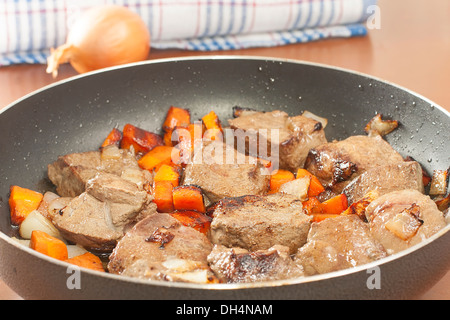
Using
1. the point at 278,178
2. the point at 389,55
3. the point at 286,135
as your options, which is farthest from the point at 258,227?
the point at 389,55

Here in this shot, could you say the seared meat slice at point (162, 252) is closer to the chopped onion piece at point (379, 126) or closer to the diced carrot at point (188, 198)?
the diced carrot at point (188, 198)

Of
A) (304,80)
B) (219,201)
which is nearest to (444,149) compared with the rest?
(304,80)

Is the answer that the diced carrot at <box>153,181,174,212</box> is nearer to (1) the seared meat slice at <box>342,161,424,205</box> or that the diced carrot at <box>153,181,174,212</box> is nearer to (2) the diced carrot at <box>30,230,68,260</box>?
(2) the diced carrot at <box>30,230,68,260</box>

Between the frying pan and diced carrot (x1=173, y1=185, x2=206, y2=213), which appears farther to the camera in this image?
diced carrot (x1=173, y1=185, x2=206, y2=213)

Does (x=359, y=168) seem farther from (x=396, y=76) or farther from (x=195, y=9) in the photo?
(x=195, y=9)

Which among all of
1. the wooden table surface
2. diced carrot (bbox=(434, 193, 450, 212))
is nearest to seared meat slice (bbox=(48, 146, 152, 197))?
the wooden table surface

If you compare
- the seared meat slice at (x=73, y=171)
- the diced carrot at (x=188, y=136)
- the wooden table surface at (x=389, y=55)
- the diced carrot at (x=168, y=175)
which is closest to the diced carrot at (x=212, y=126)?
the diced carrot at (x=188, y=136)
